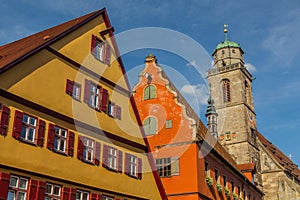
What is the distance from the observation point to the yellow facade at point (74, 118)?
14.9 m

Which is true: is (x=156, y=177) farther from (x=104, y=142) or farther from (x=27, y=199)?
(x=27, y=199)

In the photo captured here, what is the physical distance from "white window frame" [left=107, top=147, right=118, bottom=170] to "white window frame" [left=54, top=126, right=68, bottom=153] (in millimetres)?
3072

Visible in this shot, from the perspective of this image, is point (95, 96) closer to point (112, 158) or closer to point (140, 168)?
point (112, 158)

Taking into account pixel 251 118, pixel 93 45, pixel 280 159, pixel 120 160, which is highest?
pixel 251 118

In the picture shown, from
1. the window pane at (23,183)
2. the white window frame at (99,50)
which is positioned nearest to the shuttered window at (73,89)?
the white window frame at (99,50)

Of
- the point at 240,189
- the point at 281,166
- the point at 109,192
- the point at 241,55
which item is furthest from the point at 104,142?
the point at 241,55

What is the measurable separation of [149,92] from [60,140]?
15.0 m

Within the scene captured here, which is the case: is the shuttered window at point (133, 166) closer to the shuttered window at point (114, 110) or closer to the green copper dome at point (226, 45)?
the shuttered window at point (114, 110)

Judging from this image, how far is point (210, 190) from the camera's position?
94.3 ft

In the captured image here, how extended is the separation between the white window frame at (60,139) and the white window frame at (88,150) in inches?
47.4

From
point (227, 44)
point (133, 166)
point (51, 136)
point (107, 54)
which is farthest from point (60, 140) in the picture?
point (227, 44)

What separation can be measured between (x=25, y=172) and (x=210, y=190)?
1701cm

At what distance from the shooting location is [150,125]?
98.7 ft

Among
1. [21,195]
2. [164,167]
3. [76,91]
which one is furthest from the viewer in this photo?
[164,167]
